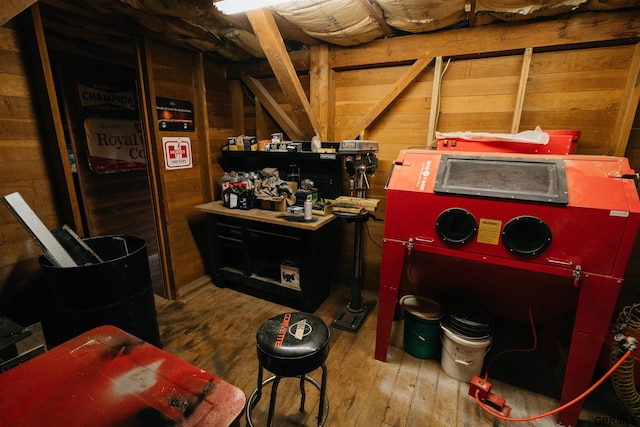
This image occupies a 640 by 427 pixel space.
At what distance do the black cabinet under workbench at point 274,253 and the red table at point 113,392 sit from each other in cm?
145

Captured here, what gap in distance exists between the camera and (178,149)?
2.79 m

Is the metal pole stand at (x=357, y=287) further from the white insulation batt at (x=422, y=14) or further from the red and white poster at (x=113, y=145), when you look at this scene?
the red and white poster at (x=113, y=145)

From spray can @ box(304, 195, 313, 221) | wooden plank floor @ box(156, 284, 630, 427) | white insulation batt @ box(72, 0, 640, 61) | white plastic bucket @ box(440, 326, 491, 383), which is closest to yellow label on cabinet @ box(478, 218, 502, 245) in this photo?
white plastic bucket @ box(440, 326, 491, 383)

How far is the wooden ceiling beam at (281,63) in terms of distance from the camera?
206 cm

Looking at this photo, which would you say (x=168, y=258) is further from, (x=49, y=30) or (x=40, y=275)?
(x=49, y=30)

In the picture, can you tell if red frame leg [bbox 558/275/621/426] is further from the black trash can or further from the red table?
the black trash can

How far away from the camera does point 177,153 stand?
9.14 ft

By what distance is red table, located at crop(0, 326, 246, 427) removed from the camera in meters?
0.79

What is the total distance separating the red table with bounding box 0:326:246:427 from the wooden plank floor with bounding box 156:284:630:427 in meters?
1.00

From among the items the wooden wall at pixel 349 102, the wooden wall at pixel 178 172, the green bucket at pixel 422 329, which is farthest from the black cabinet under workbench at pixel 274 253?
the green bucket at pixel 422 329

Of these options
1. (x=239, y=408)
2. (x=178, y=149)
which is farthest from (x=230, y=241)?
(x=239, y=408)

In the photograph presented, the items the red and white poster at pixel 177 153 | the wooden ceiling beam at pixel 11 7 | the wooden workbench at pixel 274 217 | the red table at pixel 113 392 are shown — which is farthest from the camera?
the red and white poster at pixel 177 153

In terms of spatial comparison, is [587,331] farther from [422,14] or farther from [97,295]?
[97,295]

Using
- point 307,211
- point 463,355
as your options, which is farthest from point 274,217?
point 463,355
